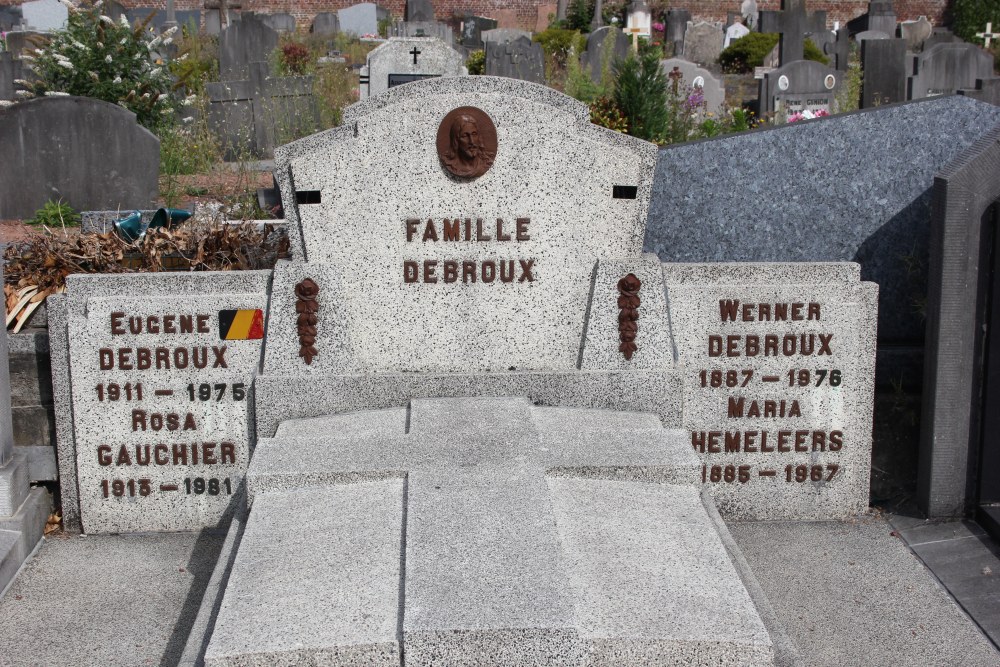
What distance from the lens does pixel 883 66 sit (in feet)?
43.3

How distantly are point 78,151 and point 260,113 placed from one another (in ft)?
11.9

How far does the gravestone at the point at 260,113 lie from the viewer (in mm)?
11680

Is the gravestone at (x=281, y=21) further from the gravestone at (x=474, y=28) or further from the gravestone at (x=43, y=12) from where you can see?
the gravestone at (x=43, y=12)

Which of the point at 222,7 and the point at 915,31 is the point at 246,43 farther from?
the point at 915,31

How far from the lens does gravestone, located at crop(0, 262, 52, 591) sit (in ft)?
15.3

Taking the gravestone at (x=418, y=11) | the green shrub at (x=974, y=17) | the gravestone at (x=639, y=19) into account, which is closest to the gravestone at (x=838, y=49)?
the gravestone at (x=639, y=19)

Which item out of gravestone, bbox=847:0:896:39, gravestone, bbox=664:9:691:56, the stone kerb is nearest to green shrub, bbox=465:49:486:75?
gravestone, bbox=664:9:691:56

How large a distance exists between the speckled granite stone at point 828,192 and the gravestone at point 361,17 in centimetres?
2595

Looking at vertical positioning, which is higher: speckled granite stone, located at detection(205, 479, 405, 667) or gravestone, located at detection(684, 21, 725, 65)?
gravestone, located at detection(684, 21, 725, 65)

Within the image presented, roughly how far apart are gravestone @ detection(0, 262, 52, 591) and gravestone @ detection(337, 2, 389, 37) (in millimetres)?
26693

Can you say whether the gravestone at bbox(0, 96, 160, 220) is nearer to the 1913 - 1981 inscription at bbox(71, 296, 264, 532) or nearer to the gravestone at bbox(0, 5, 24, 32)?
the 1913 - 1981 inscription at bbox(71, 296, 264, 532)

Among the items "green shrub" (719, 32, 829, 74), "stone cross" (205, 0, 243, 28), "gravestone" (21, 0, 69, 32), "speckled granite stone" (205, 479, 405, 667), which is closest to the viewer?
"speckled granite stone" (205, 479, 405, 667)

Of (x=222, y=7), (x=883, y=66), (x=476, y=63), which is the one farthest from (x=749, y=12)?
(x=883, y=66)

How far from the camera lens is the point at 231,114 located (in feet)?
40.4
